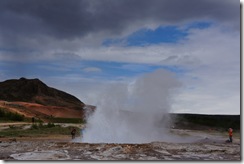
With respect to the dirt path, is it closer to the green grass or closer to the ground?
the ground

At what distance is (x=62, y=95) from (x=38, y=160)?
28211mm

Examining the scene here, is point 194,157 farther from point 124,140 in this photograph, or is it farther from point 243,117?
point 124,140

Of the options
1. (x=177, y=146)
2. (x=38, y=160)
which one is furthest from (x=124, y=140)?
(x=38, y=160)

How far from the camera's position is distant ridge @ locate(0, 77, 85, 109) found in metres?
36.2

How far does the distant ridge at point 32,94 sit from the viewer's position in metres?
36.2

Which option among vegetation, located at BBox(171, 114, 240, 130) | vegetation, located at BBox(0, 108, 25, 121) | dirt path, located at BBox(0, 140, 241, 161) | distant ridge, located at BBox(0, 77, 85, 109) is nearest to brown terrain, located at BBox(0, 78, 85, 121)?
distant ridge, located at BBox(0, 77, 85, 109)

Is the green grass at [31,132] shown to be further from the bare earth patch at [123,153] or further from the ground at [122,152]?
the bare earth patch at [123,153]

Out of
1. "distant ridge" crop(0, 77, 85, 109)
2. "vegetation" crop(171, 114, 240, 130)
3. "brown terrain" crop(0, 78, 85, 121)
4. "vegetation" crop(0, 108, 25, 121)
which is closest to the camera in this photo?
"vegetation" crop(171, 114, 240, 130)

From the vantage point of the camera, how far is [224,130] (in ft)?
63.3

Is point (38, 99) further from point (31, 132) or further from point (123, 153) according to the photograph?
point (123, 153)

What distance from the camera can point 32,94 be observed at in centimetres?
3962

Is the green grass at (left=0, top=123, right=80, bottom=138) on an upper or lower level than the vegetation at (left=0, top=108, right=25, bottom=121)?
lower

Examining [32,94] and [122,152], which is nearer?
[122,152]

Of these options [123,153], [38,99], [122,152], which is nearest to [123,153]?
[123,153]
